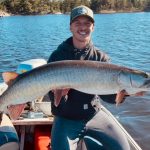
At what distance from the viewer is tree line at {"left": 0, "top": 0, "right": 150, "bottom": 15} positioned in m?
92.0

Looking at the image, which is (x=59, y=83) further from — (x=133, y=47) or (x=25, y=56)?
(x=133, y=47)

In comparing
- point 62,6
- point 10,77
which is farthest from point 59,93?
point 62,6

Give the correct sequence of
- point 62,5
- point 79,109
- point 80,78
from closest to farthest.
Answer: point 80,78 < point 79,109 < point 62,5

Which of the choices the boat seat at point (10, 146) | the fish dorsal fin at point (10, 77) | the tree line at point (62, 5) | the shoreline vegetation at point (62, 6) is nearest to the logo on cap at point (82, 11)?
the fish dorsal fin at point (10, 77)

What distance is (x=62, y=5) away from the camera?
9781cm

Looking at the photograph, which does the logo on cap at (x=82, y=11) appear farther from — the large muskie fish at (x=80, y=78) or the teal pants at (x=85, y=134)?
the teal pants at (x=85, y=134)

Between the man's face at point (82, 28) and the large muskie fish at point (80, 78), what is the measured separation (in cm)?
78

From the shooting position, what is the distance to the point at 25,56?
64.6ft

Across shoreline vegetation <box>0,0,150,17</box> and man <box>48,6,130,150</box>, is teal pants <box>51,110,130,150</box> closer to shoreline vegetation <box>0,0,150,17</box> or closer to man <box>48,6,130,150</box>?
man <box>48,6,130,150</box>

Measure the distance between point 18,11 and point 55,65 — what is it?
90.7m

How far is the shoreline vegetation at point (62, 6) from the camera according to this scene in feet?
302

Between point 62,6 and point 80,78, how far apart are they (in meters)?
95.1

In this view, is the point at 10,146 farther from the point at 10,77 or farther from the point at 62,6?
the point at 62,6

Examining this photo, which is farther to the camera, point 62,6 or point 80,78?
point 62,6
